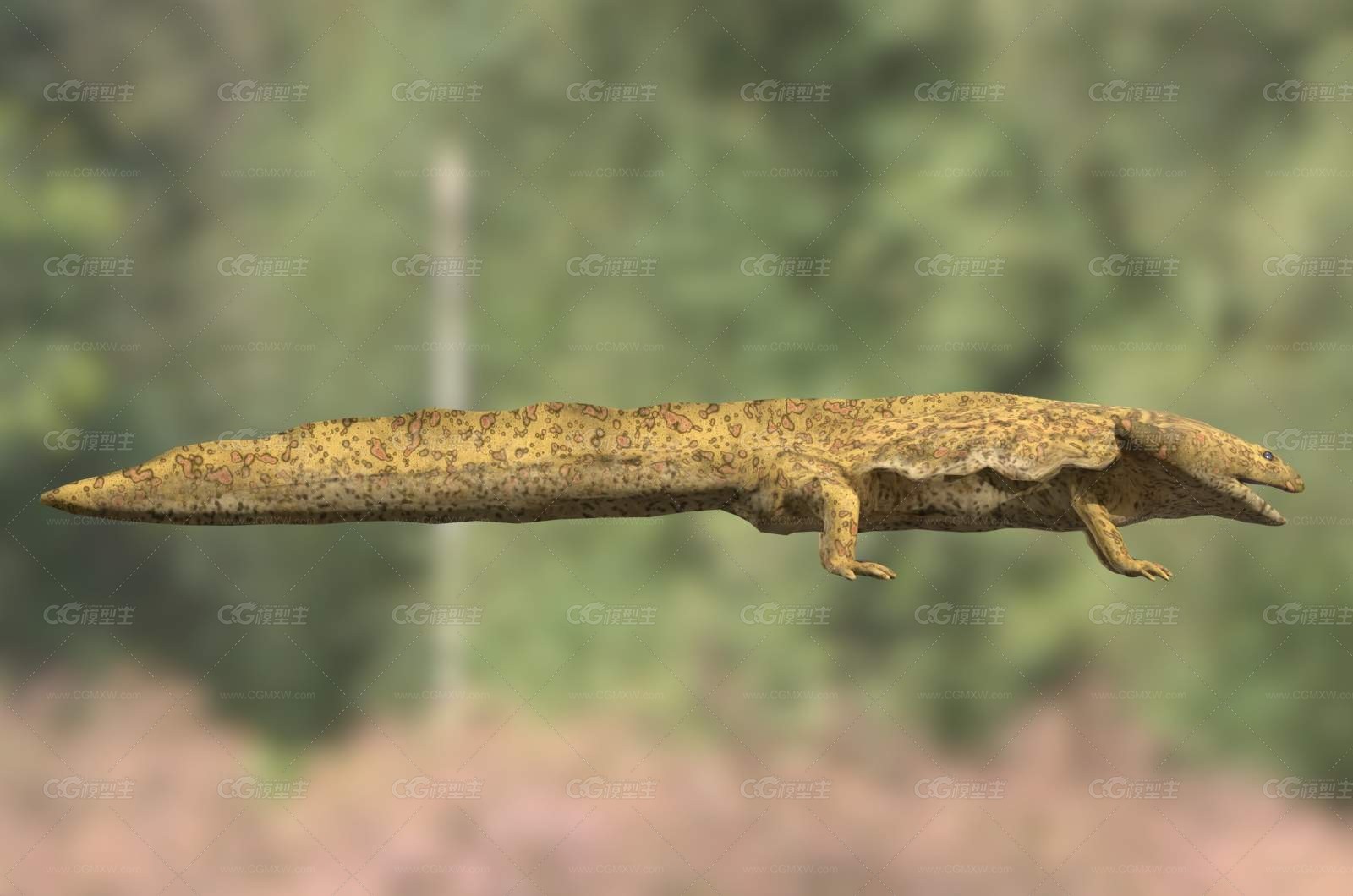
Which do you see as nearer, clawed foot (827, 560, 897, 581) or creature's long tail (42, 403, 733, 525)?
clawed foot (827, 560, 897, 581)

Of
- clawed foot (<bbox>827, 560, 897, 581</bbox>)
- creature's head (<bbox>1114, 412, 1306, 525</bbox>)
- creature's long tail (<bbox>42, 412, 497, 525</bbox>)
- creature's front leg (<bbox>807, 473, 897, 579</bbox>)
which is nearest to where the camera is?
clawed foot (<bbox>827, 560, 897, 581</bbox>)

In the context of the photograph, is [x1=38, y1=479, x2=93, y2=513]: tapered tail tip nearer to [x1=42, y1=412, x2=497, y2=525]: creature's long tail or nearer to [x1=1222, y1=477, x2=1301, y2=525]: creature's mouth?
[x1=42, y1=412, x2=497, y2=525]: creature's long tail

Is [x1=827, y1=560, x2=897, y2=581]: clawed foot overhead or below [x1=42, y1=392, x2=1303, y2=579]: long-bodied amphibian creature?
below

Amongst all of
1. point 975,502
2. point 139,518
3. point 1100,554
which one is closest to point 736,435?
point 975,502

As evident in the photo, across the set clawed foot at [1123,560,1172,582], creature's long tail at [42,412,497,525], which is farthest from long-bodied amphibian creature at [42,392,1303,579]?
clawed foot at [1123,560,1172,582]

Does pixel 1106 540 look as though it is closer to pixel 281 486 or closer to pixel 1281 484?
pixel 1281 484
